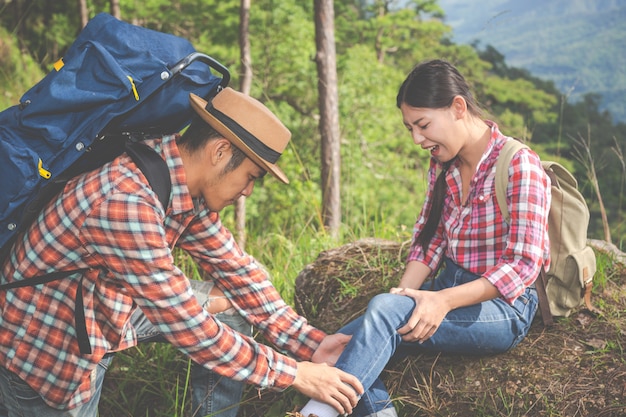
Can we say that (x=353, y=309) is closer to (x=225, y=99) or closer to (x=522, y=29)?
(x=225, y=99)

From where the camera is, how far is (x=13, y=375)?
2062 mm

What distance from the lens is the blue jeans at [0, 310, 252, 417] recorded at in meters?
2.08

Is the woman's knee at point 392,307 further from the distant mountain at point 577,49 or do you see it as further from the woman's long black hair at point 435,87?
the distant mountain at point 577,49

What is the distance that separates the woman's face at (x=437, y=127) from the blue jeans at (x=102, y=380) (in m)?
1.11

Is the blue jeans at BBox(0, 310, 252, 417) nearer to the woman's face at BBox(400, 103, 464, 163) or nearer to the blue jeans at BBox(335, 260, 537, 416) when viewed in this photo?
the blue jeans at BBox(335, 260, 537, 416)

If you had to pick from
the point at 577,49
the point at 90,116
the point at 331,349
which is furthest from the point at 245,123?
the point at 577,49

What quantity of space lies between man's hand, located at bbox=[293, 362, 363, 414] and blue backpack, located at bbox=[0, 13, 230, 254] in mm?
949

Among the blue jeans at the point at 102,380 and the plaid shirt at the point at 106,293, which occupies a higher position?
the plaid shirt at the point at 106,293

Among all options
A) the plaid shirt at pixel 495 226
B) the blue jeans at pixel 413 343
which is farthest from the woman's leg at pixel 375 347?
the plaid shirt at pixel 495 226

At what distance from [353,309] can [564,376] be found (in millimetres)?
1071

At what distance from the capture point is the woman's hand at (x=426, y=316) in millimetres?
2230

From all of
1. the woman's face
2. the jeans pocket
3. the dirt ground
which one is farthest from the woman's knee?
the jeans pocket

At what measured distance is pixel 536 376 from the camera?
7.61 feet

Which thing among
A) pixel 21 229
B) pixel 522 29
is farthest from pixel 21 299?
pixel 522 29
